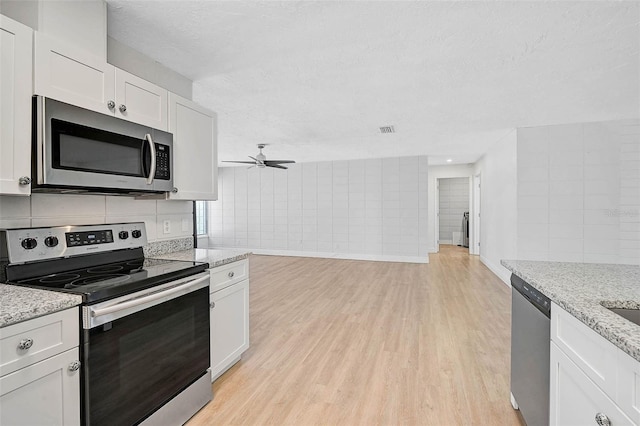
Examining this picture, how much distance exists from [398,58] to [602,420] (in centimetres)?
242

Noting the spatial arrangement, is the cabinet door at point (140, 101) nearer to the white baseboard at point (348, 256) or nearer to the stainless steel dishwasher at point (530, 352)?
the stainless steel dishwasher at point (530, 352)

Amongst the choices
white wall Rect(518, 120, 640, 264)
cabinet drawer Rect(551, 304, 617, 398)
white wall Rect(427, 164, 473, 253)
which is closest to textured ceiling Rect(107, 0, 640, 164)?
white wall Rect(518, 120, 640, 264)

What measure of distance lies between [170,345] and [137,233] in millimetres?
831

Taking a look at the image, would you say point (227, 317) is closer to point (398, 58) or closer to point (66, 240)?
point (66, 240)

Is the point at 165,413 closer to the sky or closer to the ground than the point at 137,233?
closer to the ground

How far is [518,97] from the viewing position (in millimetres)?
3285

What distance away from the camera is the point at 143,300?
1445 mm

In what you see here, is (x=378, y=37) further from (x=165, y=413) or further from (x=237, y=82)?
(x=165, y=413)

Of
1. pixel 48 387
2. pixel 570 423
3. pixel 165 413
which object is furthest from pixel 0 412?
pixel 570 423

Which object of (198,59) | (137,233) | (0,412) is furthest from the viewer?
(198,59)

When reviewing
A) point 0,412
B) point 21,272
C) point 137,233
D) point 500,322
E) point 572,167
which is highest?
point 572,167

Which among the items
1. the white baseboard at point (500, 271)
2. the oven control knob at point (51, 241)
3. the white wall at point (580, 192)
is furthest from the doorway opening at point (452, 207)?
the oven control knob at point (51, 241)

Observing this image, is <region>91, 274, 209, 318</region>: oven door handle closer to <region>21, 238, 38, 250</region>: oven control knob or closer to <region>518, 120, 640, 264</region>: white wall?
<region>21, 238, 38, 250</region>: oven control knob

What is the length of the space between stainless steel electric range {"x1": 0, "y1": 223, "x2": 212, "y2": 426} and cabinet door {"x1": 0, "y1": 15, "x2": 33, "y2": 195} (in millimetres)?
296
